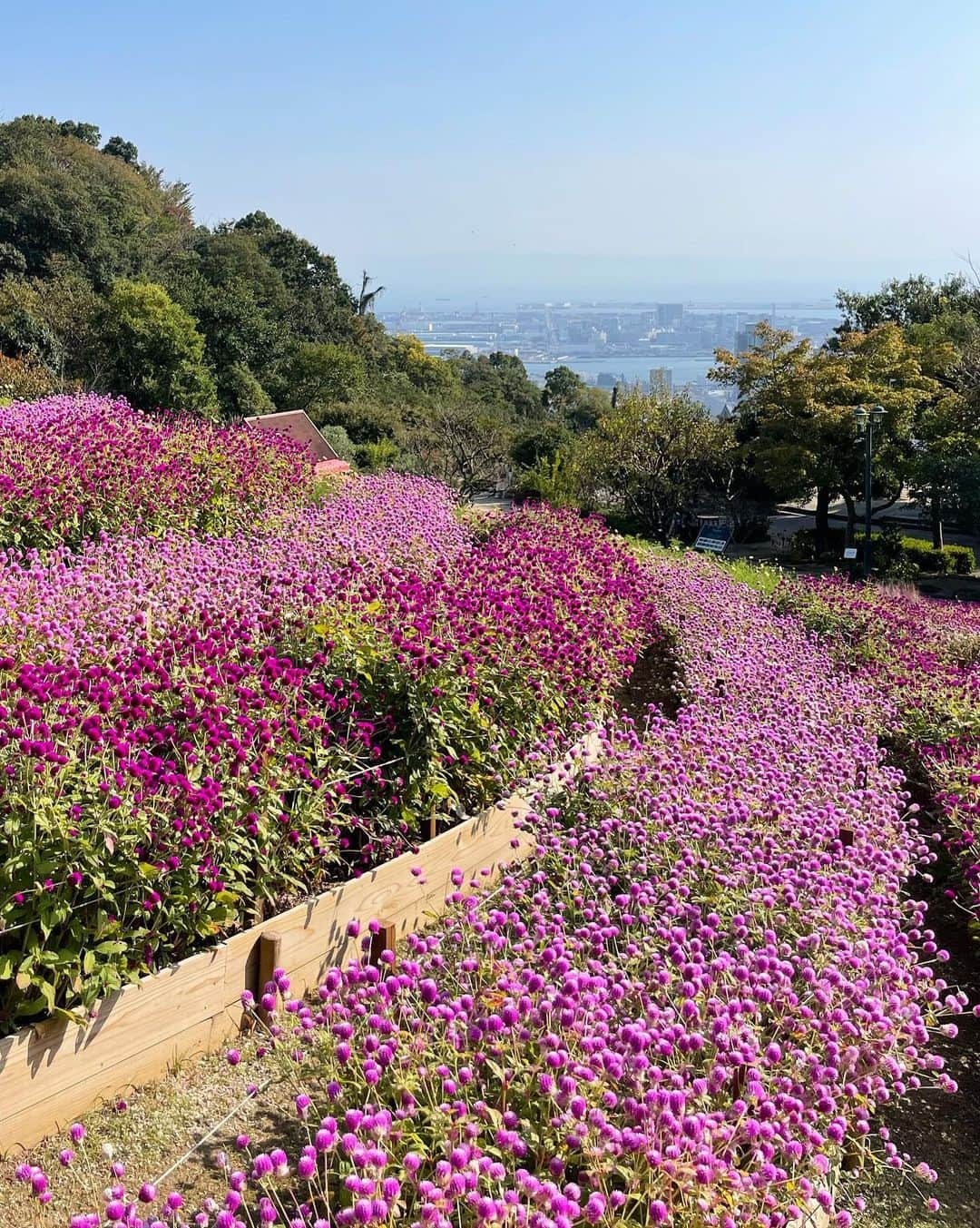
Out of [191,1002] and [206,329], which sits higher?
[206,329]

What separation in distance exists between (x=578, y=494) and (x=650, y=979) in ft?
82.8

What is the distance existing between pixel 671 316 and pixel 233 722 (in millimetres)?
157631

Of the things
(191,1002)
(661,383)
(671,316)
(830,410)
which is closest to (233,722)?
(191,1002)

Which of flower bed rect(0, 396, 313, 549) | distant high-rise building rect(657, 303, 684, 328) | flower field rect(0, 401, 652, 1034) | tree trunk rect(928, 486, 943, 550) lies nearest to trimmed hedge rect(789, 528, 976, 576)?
tree trunk rect(928, 486, 943, 550)

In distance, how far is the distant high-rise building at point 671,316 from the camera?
149m

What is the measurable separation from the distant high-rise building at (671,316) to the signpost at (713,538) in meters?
129

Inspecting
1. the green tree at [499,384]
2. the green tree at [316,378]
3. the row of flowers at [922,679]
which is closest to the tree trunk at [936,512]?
the row of flowers at [922,679]

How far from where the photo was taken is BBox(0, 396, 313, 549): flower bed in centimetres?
697

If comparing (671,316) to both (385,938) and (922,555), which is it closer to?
(922,555)

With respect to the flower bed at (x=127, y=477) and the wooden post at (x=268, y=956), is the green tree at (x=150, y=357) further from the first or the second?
the wooden post at (x=268, y=956)

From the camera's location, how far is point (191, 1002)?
3.07 m

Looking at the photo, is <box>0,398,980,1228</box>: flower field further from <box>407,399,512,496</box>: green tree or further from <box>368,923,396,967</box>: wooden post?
<box>407,399,512,496</box>: green tree

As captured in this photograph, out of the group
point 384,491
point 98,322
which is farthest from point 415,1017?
point 98,322

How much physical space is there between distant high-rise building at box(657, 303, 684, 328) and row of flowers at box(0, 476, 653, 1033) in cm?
15099
